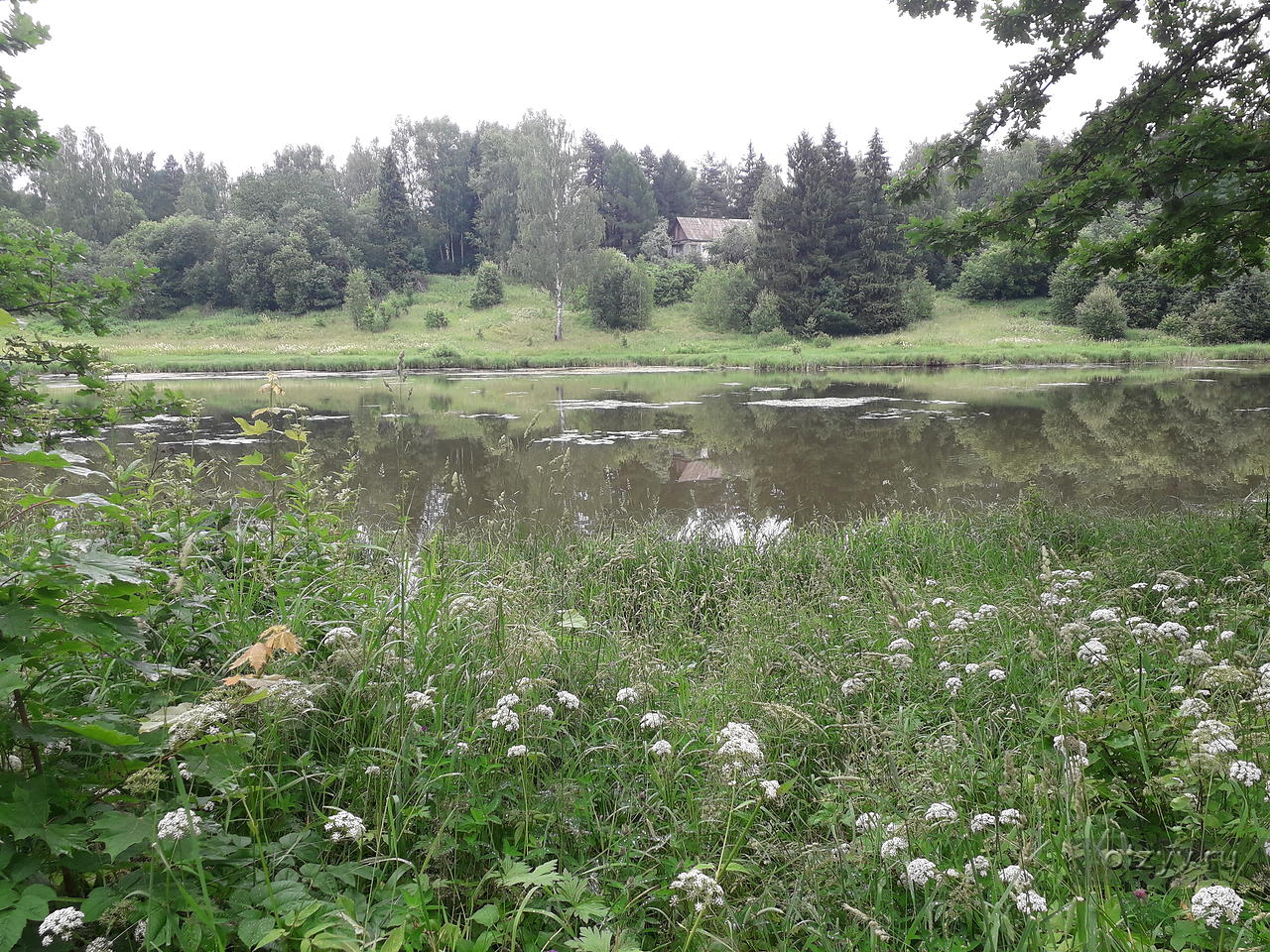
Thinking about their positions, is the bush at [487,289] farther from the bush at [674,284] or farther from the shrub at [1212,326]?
the shrub at [1212,326]

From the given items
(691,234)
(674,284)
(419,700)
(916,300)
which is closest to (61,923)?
(419,700)

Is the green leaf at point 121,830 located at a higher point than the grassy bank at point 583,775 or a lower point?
higher

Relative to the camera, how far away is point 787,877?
204 centimetres

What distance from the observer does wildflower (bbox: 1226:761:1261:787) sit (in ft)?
5.23

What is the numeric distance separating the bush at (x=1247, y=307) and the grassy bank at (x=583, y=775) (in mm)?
39824

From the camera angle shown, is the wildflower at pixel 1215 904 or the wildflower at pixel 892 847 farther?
the wildflower at pixel 892 847

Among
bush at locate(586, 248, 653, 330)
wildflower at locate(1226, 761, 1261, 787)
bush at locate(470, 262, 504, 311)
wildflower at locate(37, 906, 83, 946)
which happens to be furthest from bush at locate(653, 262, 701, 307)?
wildflower at locate(37, 906, 83, 946)

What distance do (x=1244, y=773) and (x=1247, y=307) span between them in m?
42.8

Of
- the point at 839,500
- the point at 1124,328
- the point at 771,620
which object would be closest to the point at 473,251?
the point at 1124,328

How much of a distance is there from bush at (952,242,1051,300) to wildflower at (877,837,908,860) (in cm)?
4756

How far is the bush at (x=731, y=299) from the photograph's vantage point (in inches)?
1687

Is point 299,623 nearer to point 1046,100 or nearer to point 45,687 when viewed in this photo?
point 45,687

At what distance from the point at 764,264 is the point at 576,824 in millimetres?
44489

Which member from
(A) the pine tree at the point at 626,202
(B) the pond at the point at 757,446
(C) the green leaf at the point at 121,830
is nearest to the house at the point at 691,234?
(A) the pine tree at the point at 626,202
